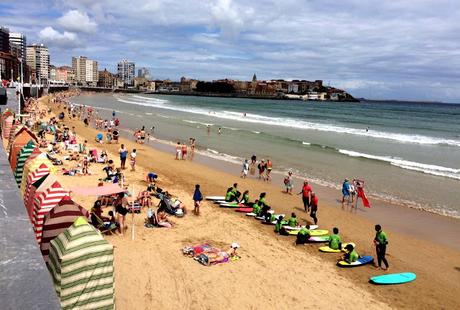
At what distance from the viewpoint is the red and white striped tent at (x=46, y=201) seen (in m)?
7.98

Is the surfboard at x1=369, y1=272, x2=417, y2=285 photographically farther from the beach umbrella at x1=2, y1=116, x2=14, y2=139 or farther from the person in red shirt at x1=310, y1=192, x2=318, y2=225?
the beach umbrella at x1=2, y1=116, x2=14, y2=139

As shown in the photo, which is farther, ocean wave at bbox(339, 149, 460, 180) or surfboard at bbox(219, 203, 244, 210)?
ocean wave at bbox(339, 149, 460, 180)

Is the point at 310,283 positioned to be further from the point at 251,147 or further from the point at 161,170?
the point at 251,147

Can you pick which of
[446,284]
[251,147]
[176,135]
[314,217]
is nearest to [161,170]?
[314,217]

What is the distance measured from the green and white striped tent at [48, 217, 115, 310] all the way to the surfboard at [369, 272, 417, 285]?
21.4ft

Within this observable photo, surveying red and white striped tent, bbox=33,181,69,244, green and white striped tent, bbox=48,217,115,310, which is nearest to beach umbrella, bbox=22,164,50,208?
red and white striped tent, bbox=33,181,69,244

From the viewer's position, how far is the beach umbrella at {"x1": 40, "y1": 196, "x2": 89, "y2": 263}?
23.1 ft

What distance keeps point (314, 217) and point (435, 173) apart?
13.2 metres

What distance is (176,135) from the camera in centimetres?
3659

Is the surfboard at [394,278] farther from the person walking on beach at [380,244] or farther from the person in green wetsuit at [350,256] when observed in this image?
the person in green wetsuit at [350,256]

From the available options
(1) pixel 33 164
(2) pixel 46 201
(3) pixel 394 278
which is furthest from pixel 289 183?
(2) pixel 46 201

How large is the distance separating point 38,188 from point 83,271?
12.5 feet

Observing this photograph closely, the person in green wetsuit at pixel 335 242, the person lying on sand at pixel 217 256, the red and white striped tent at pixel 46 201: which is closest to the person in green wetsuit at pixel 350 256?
the person in green wetsuit at pixel 335 242

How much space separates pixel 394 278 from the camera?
9.68 metres
